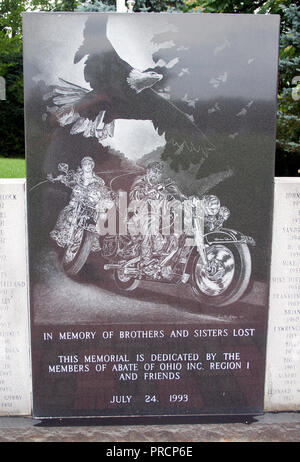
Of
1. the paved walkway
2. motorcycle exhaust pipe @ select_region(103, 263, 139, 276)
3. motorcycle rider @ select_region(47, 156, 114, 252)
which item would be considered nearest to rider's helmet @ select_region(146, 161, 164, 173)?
motorcycle rider @ select_region(47, 156, 114, 252)

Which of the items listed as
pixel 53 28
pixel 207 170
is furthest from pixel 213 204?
pixel 53 28

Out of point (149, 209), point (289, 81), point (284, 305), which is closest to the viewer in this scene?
point (149, 209)

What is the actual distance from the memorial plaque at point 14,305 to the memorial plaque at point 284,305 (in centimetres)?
165

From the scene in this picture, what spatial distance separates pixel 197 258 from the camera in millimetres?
3041

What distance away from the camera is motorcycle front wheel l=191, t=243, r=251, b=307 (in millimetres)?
3041

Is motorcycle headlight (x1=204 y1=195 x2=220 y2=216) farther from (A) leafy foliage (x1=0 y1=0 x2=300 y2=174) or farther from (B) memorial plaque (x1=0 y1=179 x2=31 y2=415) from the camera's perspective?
(A) leafy foliage (x1=0 y1=0 x2=300 y2=174)

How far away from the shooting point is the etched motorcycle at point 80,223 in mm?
2906

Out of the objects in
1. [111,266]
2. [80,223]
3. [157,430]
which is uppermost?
[80,223]

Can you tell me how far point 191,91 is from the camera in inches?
111

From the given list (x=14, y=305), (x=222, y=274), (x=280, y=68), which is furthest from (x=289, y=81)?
(x=14, y=305)

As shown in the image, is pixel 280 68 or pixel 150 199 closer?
pixel 150 199

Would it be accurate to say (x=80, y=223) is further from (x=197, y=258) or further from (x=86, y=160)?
(x=197, y=258)

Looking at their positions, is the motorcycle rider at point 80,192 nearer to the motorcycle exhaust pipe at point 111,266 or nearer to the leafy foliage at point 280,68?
the motorcycle exhaust pipe at point 111,266

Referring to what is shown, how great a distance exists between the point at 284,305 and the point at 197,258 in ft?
2.29
